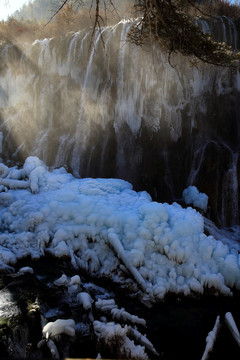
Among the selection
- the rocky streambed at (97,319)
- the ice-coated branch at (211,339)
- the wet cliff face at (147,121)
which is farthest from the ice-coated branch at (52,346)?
the wet cliff face at (147,121)

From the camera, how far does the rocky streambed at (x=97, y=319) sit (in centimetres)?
294

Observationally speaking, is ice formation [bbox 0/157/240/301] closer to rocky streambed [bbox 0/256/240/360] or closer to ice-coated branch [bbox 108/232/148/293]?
ice-coated branch [bbox 108/232/148/293]

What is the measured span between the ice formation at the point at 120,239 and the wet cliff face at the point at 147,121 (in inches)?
125

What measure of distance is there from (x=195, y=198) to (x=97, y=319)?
16.7 feet

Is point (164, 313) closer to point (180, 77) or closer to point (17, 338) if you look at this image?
point (17, 338)

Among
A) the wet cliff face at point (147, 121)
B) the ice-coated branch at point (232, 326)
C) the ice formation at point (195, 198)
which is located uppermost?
the wet cliff face at point (147, 121)

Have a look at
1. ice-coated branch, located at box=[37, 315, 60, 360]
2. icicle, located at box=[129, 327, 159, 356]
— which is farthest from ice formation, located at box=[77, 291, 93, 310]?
ice-coated branch, located at box=[37, 315, 60, 360]

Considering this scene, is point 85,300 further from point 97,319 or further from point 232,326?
point 232,326

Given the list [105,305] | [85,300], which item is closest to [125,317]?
[105,305]

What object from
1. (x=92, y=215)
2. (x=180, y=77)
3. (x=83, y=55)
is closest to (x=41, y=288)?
(x=92, y=215)

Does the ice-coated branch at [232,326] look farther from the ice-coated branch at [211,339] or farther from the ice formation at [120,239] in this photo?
the ice formation at [120,239]

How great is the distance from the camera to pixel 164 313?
4219 mm

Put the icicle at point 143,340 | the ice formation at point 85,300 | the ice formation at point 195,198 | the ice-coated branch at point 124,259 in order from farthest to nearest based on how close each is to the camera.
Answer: the ice formation at point 195,198, the ice-coated branch at point 124,259, the ice formation at point 85,300, the icicle at point 143,340

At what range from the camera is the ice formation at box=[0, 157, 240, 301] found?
15.5 feet
